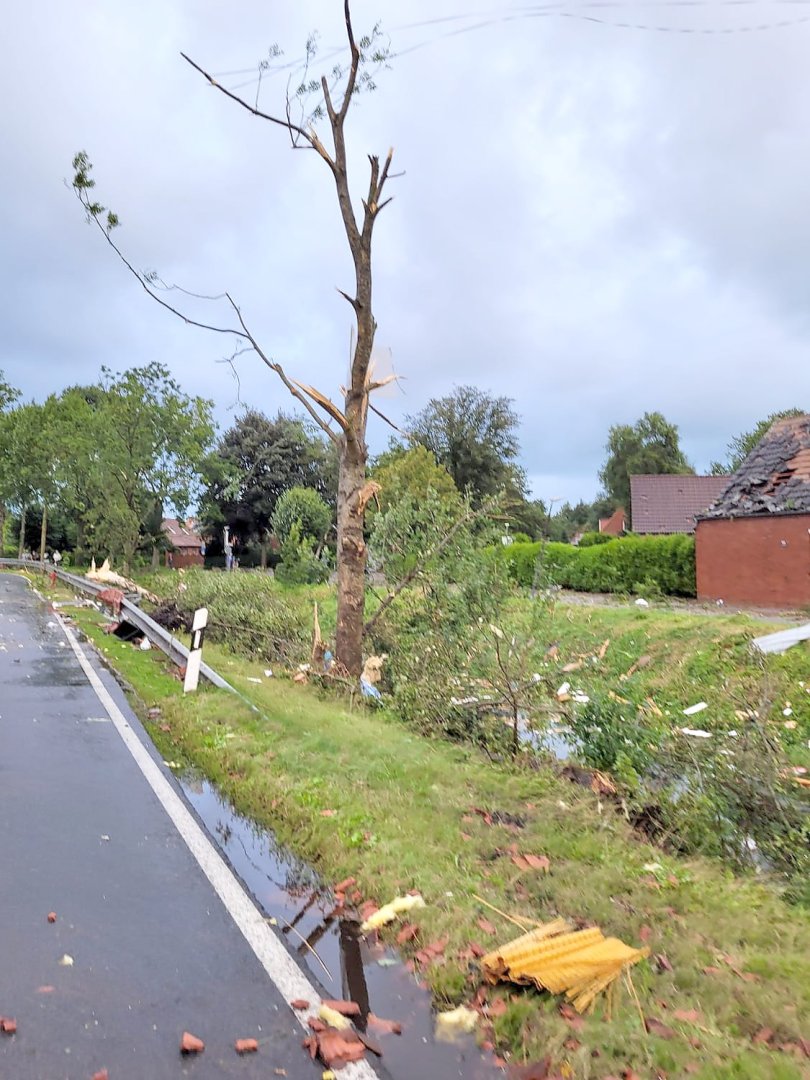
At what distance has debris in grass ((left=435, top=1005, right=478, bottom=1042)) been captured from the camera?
356cm

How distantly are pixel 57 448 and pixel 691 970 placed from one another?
52038mm

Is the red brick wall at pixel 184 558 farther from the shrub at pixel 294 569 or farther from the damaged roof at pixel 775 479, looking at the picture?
the damaged roof at pixel 775 479

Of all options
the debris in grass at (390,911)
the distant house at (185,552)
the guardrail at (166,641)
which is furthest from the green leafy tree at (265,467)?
the debris in grass at (390,911)

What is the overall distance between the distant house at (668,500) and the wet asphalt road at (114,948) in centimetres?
4230

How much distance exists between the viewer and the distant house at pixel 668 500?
4694cm

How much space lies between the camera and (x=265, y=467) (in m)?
64.1

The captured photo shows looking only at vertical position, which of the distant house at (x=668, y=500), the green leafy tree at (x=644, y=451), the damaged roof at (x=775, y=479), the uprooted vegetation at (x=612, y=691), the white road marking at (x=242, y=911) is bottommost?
the white road marking at (x=242, y=911)

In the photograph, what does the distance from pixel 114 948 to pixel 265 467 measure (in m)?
61.0

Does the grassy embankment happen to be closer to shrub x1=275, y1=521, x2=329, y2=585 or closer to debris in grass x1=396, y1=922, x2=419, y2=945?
debris in grass x1=396, y1=922, x2=419, y2=945

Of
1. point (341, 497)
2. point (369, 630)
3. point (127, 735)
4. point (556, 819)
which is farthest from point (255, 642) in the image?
point (556, 819)

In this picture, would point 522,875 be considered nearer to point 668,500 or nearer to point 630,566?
point 630,566

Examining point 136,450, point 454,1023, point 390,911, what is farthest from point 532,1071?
point 136,450

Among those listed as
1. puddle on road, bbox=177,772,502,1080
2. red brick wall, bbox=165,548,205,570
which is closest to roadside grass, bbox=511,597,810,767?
puddle on road, bbox=177,772,502,1080

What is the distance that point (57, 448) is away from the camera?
50.7m
